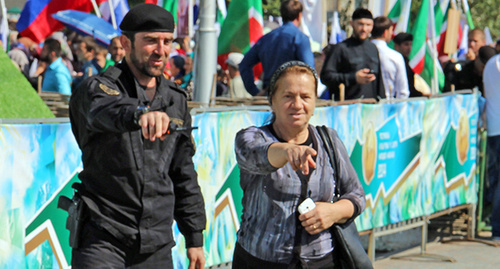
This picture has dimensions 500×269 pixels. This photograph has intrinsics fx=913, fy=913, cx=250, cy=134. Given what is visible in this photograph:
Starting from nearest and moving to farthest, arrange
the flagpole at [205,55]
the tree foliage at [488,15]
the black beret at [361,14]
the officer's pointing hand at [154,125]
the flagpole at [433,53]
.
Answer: the officer's pointing hand at [154,125]
the flagpole at [205,55]
the black beret at [361,14]
the flagpole at [433,53]
the tree foliage at [488,15]

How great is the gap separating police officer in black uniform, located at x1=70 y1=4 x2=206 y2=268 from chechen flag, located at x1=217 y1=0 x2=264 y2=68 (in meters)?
8.91

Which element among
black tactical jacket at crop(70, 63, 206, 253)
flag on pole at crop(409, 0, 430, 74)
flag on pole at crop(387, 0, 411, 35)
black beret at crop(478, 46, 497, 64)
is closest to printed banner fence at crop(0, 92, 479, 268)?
black tactical jacket at crop(70, 63, 206, 253)

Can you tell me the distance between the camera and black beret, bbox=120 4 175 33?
13.3 ft

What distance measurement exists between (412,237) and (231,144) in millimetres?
4067

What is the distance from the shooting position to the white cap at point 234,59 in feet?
43.0

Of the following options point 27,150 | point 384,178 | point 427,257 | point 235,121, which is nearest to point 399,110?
point 384,178

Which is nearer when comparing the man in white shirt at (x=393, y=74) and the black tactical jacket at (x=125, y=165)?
the black tactical jacket at (x=125, y=165)

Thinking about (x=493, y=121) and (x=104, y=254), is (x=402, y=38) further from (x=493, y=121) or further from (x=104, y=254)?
(x=104, y=254)

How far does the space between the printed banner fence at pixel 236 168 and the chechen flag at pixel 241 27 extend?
376cm

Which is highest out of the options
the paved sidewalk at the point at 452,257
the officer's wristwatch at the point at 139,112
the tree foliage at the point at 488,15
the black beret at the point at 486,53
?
the tree foliage at the point at 488,15

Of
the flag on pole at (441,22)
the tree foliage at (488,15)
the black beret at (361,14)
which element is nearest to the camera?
the black beret at (361,14)

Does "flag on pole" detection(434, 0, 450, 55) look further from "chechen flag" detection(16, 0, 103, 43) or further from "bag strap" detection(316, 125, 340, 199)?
"bag strap" detection(316, 125, 340, 199)

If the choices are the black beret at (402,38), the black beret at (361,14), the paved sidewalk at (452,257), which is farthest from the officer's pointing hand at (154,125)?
the black beret at (402,38)

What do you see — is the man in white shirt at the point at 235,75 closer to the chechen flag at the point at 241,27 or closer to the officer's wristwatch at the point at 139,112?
the chechen flag at the point at 241,27
